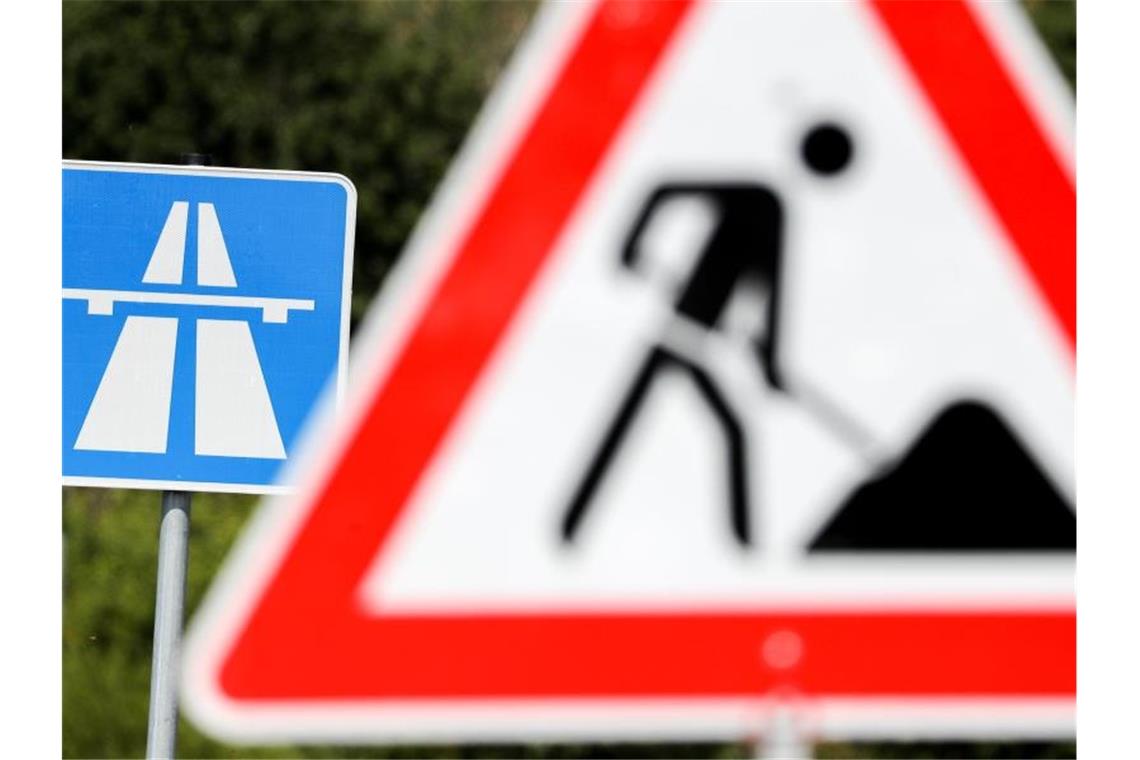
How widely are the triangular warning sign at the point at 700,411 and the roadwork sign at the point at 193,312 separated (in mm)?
1596

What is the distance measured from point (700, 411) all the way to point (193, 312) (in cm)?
179

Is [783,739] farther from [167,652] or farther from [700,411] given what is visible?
[167,652]

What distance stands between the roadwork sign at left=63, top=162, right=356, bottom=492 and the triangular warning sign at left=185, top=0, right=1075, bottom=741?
5.24ft

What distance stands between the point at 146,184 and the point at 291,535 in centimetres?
175

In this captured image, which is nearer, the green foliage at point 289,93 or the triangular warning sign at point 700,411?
the triangular warning sign at point 700,411

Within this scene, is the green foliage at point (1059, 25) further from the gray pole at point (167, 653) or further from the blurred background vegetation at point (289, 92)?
the gray pole at point (167, 653)

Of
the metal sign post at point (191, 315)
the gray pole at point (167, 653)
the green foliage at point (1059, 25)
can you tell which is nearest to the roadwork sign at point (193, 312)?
the metal sign post at point (191, 315)

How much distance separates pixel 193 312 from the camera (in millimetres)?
3486

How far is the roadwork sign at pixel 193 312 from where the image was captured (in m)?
3.49

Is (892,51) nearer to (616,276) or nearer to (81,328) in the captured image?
(616,276)

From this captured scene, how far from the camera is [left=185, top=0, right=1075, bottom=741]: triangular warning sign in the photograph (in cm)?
188

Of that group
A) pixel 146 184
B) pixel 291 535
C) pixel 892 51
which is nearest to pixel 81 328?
pixel 146 184

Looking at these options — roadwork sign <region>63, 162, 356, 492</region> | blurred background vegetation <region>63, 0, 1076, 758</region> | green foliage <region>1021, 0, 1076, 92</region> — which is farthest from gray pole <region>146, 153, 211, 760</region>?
green foliage <region>1021, 0, 1076, 92</region>

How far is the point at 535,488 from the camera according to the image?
189 centimetres
